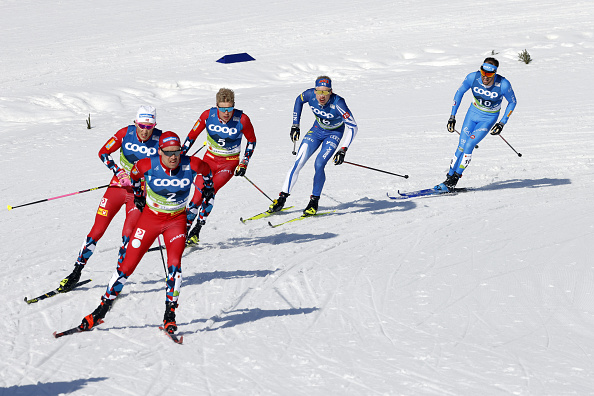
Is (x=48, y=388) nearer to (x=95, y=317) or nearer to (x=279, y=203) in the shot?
(x=95, y=317)

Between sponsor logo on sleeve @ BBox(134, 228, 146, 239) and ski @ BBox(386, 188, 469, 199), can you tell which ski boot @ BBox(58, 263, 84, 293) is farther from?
ski @ BBox(386, 188, 469, 199)

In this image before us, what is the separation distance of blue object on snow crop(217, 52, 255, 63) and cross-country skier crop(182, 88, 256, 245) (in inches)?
596

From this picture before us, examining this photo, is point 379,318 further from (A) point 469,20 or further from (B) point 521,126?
(A) point 469,20

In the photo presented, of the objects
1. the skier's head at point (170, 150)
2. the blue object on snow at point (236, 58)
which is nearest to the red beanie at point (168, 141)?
the skier's head at point (170, 150)

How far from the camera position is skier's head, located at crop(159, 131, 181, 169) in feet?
22.7

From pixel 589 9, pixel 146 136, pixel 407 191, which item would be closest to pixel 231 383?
pixel 146 136

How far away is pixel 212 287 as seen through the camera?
8.62m

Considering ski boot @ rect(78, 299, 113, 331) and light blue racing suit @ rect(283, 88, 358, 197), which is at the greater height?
light blue racing suit @ rect(283, 88, 358, 197)

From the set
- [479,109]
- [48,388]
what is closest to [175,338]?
[48,388]

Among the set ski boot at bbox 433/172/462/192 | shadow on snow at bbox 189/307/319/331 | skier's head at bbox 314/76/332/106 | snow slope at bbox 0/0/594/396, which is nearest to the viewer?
snow slope at bbox 0/0/594/396

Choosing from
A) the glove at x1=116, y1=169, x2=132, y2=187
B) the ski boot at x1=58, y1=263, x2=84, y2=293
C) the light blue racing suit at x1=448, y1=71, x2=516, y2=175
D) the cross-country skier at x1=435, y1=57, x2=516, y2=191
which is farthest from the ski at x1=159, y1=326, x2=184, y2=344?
the light blue racing suit at x1=448, y1=71, x2=516, y2=175

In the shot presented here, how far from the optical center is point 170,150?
689 centimetres

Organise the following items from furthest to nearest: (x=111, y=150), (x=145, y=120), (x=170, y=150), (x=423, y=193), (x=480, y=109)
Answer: (x=423, y=193), (x=480, y=109), (x=111, y=150), (x=145, y=120), (x=170, y=150)

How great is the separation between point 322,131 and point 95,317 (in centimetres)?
536
